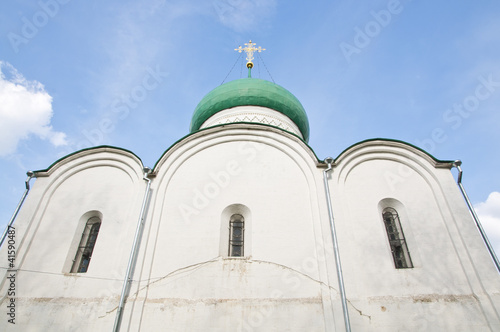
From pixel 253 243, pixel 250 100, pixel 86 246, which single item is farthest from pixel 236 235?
pixel 250 100

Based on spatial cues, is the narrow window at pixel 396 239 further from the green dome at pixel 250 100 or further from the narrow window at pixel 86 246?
the narrow window at pixel 86 246

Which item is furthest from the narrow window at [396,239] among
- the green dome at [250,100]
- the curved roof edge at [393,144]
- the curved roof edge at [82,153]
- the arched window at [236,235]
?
the curved roof edge at [82,153]

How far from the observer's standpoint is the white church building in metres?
4.76

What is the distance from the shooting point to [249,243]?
18.2 ft

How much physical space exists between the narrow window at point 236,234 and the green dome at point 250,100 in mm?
4456

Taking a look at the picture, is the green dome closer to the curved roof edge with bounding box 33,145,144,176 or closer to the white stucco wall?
the white stucco wall

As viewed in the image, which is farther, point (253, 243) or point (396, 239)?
point (396, 239)

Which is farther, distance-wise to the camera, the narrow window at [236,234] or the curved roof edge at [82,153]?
the curved roof edge at [82,153]

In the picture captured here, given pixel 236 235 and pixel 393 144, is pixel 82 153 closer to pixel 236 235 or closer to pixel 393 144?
pixel 236 235

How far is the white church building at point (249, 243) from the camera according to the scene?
4.76 metres

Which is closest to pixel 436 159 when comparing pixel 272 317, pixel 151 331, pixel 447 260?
pixel 447 260

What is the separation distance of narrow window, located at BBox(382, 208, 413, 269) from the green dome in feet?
15.1

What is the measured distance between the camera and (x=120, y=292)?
198 inches

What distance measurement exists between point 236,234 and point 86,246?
2.79m
